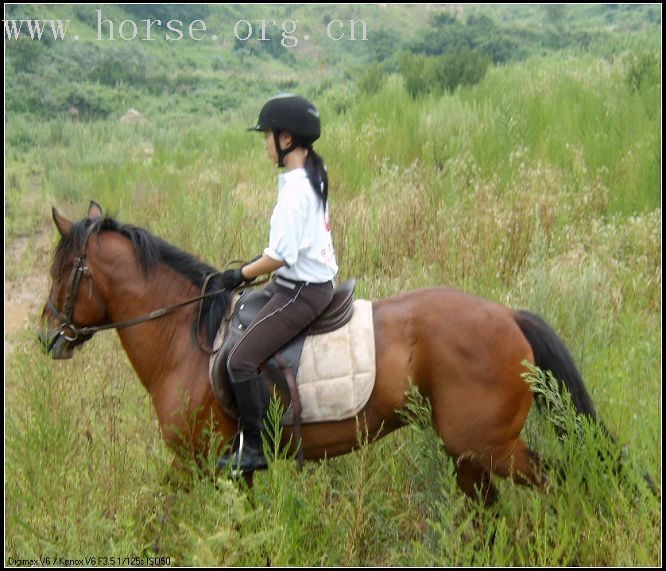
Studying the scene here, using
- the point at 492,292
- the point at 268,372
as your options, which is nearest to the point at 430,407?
the point at 268,372

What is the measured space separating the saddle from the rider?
0.06 meters

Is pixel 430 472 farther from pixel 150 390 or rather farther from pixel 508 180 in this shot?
pixel 508 180

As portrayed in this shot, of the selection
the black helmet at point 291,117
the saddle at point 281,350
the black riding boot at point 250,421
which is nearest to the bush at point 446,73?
the black helmet at point 291,117

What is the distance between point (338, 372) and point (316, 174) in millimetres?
1013

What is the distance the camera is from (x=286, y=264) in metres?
3.65

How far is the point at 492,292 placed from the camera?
575cm

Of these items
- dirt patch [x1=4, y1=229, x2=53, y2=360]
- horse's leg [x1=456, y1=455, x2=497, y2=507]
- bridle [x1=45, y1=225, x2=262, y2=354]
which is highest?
bridle [x1=45, y1=225, x2=262, y2=354]

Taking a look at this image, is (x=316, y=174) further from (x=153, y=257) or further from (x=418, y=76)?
(x=418, y=76)

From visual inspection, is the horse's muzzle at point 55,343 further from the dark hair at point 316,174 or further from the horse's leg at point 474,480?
the horse's leg at point 474,480

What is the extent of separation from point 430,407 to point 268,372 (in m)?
0.85

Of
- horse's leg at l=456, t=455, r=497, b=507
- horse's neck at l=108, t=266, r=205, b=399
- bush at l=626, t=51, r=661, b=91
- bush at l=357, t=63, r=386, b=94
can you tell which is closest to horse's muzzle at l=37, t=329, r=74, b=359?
horse's neck at l=108, t=266, r=205, b=399

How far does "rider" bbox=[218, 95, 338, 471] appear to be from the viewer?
353cm

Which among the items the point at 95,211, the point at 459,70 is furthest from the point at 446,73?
the point at 95,211

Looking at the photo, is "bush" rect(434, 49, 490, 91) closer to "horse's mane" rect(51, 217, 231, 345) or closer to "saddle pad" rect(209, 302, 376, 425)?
"horse's mane" rect(51, 217, 231, 345)
